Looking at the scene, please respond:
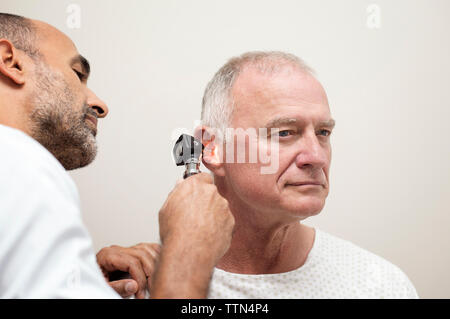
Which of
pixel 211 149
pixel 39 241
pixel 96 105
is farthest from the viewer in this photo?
pixel 96 105

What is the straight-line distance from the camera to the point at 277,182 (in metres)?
1.19

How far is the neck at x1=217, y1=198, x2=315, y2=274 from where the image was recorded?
4.38 feet

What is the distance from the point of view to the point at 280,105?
1.21 m

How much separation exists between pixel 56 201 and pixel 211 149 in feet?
2.29

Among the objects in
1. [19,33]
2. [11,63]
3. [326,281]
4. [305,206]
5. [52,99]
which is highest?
[19,33]

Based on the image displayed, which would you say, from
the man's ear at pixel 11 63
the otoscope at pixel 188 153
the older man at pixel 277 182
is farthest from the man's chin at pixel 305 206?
the man's ear at pixel 11 63

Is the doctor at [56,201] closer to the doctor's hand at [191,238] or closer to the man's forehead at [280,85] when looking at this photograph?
the doctor's hand at [191,238]

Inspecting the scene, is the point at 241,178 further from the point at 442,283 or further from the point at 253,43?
the point at 442,283

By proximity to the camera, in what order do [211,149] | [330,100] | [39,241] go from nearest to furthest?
[39,241]
[211,149]
[330,100]

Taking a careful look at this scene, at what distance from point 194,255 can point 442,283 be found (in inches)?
58.0

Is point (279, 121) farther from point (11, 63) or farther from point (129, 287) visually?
point (11, 63)

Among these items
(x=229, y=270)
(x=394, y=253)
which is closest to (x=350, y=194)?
(x=394, y=253)

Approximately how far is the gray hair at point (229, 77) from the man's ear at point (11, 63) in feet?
2.09

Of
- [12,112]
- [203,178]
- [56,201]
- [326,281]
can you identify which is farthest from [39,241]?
[326,281]
